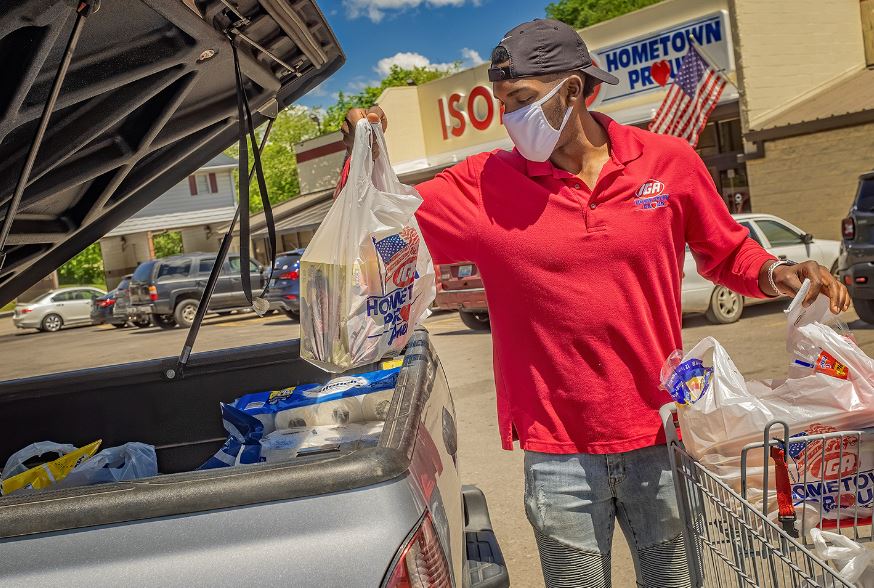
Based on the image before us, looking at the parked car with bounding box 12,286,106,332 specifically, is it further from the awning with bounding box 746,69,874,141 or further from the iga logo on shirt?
the iga logo on shirt

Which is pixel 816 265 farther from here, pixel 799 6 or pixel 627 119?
pixel 799 6

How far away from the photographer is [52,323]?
106 ft

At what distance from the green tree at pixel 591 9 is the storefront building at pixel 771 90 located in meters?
30.8

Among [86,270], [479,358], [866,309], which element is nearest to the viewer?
[866,309]

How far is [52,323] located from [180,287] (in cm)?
1058

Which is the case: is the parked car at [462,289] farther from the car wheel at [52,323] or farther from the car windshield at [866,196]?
the car wheel at [52,323]

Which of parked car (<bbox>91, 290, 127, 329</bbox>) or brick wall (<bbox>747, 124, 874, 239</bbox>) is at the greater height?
brick wall (<bbox>747, 124, 874, 239</bbox>)

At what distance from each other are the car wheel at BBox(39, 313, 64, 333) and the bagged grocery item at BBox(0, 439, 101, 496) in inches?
1248

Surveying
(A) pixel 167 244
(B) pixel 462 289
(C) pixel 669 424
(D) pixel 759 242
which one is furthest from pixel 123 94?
(A) pixel 167 244

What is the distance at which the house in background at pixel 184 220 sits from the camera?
48844 mm

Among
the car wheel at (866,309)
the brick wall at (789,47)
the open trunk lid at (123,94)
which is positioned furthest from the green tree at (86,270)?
the open trunk lid at (123,94)

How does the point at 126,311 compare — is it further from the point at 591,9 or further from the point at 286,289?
the point at 591,9

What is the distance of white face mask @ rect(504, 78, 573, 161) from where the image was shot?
242 cm

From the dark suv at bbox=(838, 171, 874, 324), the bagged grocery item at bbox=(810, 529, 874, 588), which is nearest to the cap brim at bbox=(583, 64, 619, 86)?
the bagged grocery item at bbox=(810, 529, 874, 588)
